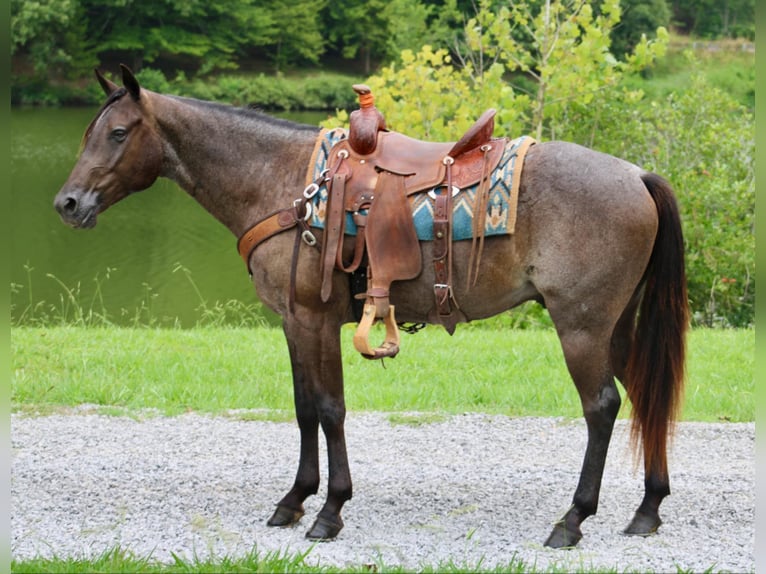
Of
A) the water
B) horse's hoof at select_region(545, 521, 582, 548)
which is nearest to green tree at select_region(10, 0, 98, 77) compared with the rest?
the water

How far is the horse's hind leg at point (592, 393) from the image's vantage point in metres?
4.37

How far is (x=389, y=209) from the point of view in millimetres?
4531

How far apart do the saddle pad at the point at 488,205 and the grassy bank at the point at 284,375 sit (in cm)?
248

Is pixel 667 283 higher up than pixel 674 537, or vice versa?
pixel 667 283

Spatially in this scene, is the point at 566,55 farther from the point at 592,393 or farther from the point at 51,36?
the point at 51,36

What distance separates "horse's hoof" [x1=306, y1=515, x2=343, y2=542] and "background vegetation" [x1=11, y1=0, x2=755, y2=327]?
7.61ft

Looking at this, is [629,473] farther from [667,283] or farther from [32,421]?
[32,421]

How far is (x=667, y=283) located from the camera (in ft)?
14.9

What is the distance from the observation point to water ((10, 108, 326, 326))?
13850mm

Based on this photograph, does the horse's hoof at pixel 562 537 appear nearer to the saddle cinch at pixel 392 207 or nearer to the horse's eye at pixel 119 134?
the saddle cinch at pixel 392 207

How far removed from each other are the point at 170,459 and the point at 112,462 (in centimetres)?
35

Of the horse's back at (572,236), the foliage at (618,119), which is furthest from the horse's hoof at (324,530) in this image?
the foliage at (618,119)

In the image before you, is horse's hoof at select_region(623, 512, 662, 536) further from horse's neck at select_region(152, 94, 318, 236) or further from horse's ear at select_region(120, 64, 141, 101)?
horse's ear at select_region(120, 64, 141, 101)

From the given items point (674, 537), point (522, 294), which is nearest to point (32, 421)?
point (522, 294)
